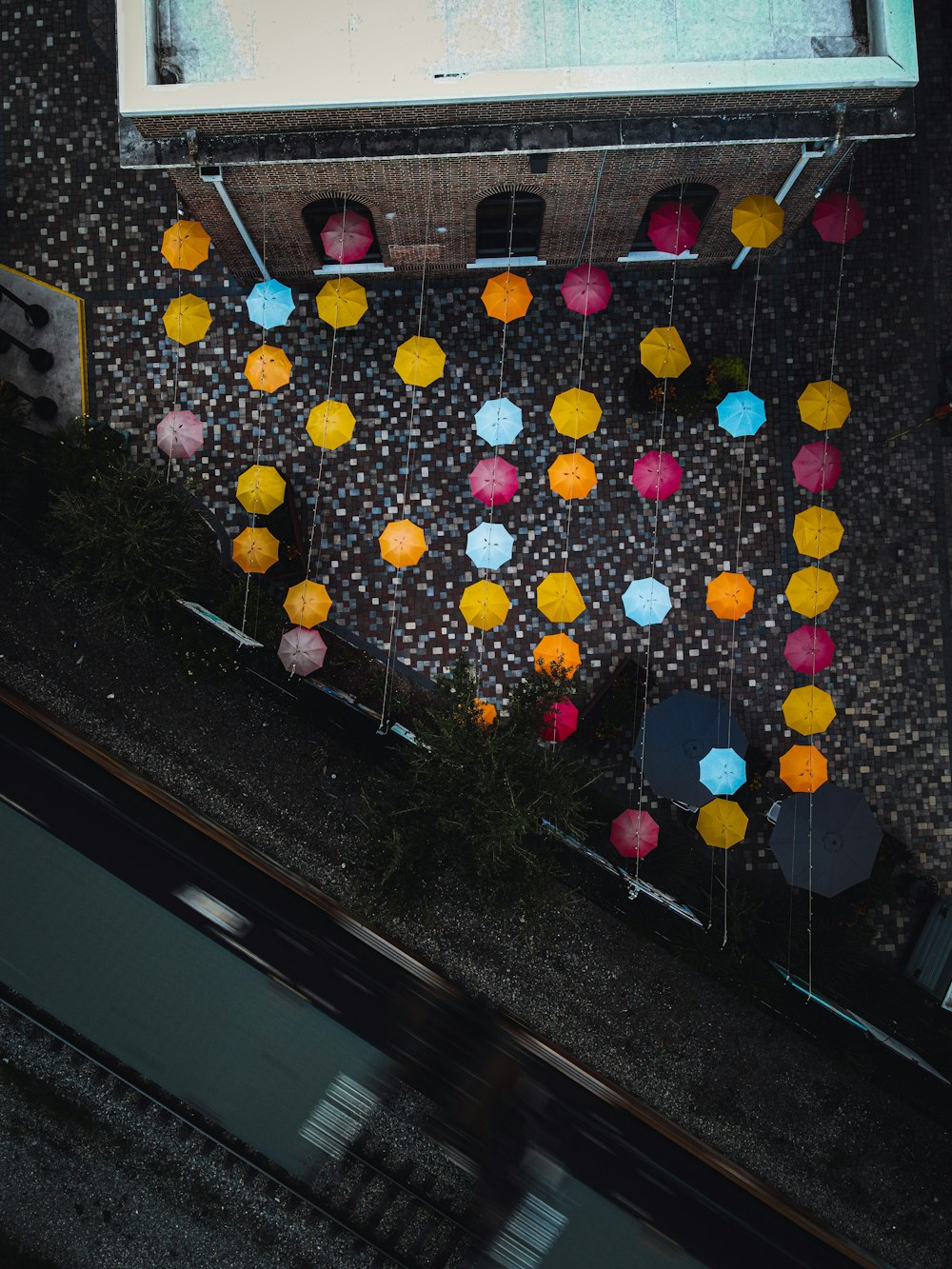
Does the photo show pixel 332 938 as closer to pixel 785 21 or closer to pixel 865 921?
pixel 865 921

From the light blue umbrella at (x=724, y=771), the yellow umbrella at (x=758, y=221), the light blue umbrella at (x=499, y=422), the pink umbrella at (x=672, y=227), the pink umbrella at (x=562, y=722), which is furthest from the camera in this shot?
the light blue umbrella at (x=499, y=422)

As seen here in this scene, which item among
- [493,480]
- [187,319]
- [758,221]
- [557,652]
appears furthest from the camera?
[187,319]

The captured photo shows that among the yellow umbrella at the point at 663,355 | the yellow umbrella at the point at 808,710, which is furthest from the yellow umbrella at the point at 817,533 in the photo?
the yellow umbrella at the point at 663,355

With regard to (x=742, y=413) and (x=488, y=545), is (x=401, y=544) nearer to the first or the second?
(x=488, y=545)

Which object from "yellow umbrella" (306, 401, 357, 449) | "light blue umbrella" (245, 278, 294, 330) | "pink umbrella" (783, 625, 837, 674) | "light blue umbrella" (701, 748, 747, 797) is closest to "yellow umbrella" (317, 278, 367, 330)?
"light blue umbrella" (245, 278, 294, 330)

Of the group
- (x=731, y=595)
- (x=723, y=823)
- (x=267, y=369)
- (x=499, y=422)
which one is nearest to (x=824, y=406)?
(x=731, y=595)

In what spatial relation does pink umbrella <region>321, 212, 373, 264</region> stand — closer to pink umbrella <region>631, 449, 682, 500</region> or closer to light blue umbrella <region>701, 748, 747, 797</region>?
→ pink umbrella <region>631, 449, 682, 500</region>

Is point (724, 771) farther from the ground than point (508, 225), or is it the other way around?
point (508, 225)

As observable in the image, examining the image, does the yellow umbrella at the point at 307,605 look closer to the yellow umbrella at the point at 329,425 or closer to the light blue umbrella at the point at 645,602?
the yellow umbrella at the point at 329,425
